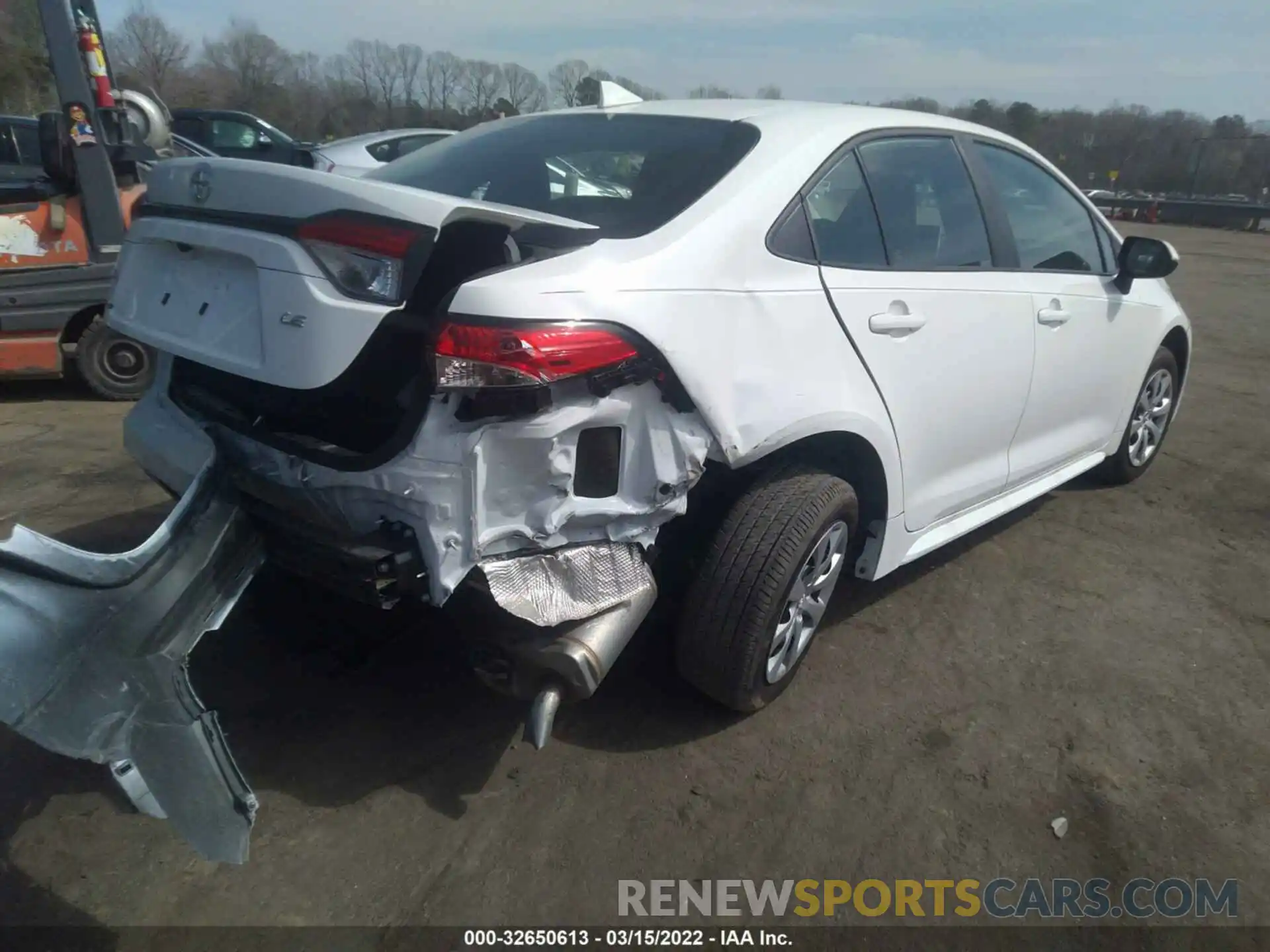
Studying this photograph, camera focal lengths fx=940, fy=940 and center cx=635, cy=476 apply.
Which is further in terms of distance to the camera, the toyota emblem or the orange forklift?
the orange forklift

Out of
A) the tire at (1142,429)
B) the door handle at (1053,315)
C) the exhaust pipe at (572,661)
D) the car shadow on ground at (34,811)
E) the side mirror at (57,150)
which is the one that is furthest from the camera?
the side mirror at (57,150)

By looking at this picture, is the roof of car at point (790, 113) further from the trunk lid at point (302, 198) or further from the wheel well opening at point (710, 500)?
the wheel well opening at point (710, 500)

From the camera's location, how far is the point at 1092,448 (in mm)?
4371

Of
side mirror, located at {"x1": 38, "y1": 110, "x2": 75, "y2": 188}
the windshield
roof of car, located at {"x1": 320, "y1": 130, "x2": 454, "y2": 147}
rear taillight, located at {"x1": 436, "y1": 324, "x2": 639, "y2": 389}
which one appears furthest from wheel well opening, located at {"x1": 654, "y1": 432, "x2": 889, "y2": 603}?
the windshield

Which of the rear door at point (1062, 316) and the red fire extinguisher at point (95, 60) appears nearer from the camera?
the rear door at point (1062, 316)

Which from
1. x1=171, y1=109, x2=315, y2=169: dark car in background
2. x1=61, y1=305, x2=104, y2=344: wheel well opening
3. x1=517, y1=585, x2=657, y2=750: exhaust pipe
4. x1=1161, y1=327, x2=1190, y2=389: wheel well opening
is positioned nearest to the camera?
x1=517, y1=585, x2=657, y2=750: exhaust pipe

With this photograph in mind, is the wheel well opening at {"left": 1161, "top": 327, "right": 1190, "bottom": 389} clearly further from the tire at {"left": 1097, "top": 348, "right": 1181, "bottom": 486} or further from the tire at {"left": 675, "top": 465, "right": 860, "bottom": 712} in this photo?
the tire at {"left": 675, "top": 465, "right": 860, "bottom": 712}

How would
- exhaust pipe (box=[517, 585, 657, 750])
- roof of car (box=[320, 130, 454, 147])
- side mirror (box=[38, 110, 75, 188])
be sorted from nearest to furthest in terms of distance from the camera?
exhaust pipe (box=[517, 585, 657, 750]) → side mirror (box=[38, 110, 75, 188]) → roof of car (box=[320, 130, 454, 147])

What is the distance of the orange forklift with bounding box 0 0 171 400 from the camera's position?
532 centimetres

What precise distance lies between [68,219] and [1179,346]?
20.5 feet

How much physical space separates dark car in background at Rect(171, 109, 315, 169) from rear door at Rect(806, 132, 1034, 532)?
1158cm

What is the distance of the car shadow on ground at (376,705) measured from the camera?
8.37 ft

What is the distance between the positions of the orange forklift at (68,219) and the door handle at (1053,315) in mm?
4691

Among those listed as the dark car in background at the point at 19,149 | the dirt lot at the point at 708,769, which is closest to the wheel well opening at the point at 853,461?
the dirt lot at the point at 708,769
